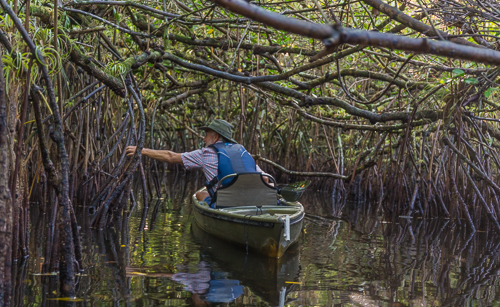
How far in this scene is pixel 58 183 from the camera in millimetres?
2992

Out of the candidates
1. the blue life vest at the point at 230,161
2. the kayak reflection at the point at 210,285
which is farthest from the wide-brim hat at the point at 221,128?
the kayak reflection at the point at 210,285

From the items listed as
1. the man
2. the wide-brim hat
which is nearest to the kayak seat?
the man

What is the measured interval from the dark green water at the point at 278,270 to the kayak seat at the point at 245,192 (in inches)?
17.5

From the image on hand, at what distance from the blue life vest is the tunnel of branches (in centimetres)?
70

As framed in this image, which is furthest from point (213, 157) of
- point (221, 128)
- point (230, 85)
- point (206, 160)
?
point (230, 85)

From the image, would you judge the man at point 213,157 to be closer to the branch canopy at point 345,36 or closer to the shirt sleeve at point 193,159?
the shirt sleeve at point 193,159

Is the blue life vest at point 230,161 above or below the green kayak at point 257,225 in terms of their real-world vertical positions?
above

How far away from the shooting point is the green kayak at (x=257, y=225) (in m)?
4.47

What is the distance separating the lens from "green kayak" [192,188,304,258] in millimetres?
4469

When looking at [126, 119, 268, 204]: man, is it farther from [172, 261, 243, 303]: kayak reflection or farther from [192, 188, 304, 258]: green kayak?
[172, 261, 243, 303]: kayak reflection

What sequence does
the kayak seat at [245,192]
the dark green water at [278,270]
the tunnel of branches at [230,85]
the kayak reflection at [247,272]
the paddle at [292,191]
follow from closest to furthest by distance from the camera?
1. the tunnel of branches at [230,85]
2. the dark green water at [278,270]
3. the kayak reflection at [247,272]
4. the kayak seat at [245,192]
5. the paddle at [292,191]

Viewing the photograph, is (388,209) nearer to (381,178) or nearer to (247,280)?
(381,178)

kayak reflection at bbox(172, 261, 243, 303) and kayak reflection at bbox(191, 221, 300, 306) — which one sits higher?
kayak reflection at bbox(172, 261, 243, 303)

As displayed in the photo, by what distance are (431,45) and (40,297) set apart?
8.96ft
